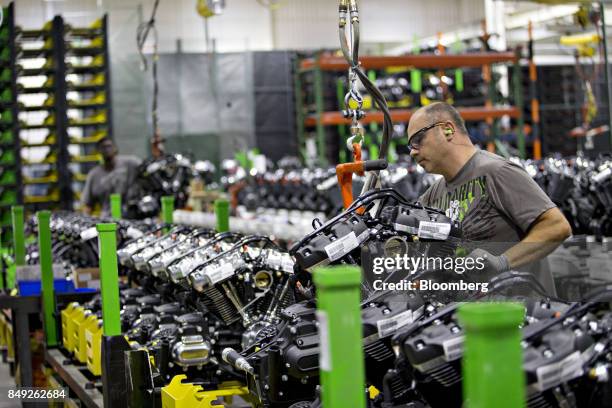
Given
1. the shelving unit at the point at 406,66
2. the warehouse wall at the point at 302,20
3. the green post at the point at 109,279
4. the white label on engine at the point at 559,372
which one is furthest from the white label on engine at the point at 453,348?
the warehouse wall at the point at 302,20

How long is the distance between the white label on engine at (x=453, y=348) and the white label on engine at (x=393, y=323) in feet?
1.64

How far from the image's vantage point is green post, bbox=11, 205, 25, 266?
8.91m

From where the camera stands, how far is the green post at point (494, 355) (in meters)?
1.85

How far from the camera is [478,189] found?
443 cm

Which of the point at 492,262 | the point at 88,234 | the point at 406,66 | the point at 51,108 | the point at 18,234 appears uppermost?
the point at 406,66

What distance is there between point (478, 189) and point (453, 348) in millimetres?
1623

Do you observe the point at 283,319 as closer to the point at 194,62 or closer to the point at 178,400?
the point at 178,400

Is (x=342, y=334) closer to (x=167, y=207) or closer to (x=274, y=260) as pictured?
(x=274, y=260)

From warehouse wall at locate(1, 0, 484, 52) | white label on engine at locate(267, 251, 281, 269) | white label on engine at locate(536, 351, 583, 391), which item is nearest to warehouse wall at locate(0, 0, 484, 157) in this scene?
warehouse wall at locate(1, 0, 484, 52)

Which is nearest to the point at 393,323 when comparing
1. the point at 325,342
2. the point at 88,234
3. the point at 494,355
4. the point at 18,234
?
the point at 325,342

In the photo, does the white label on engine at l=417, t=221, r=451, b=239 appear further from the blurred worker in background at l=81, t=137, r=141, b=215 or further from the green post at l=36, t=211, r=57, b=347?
the blurred worker in background at l=81, t=137, r=141, b=215

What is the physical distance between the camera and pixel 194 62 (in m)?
18.7

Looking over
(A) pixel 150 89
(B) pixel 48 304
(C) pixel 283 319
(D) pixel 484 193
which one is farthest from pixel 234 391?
(A) pixel 150 89

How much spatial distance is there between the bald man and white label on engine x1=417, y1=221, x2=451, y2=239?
389 millimetres
